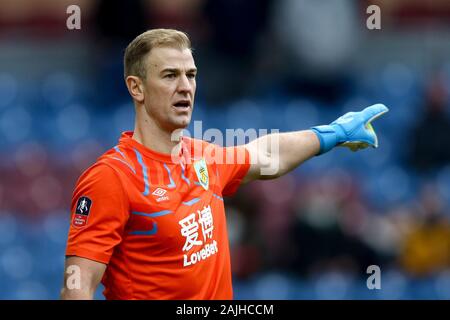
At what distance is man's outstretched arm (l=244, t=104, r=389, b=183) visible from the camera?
17.8 ft

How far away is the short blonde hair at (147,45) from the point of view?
4.97 m

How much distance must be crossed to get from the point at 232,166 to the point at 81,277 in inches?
45.4

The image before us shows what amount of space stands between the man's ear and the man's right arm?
0.93 meters

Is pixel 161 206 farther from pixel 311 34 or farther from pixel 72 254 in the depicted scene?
pixel 311 34

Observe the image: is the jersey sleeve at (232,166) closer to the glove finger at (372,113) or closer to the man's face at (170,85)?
the man's face at (170,85)

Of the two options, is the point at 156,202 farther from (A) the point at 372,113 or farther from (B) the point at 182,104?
(A) the point at 372,113

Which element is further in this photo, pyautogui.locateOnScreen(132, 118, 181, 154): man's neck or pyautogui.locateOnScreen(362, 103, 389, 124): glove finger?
pyautogui.locateOnScreen(362, 103, 389, 124): glove finger

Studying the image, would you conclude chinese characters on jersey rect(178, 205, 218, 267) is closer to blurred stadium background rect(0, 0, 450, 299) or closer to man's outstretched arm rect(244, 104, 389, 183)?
man's outstretched arm rect(244, 104, 389, 183)

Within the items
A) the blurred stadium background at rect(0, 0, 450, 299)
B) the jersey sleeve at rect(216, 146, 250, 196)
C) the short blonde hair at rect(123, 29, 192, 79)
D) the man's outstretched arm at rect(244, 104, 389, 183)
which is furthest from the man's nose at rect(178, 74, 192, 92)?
the blurred stadium background at rect(0, 0, 450, 299)

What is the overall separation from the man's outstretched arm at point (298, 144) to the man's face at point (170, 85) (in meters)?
0.61

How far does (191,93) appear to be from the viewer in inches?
196

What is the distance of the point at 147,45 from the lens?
196 inches

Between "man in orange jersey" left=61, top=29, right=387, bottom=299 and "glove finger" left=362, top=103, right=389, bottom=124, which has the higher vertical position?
"glove finger" left=362, top=103, right=389, bottom=124
